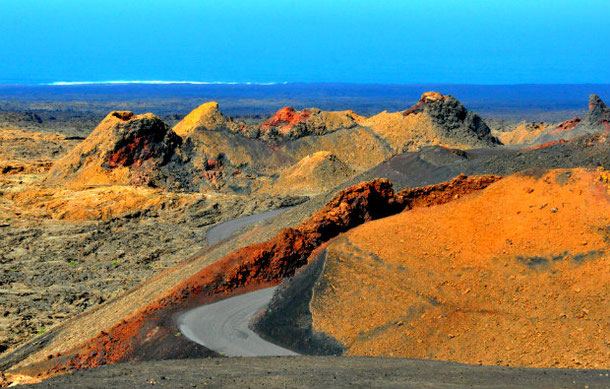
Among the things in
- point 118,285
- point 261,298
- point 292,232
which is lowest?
point 118,285

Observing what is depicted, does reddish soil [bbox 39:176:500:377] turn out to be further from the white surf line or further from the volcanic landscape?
the white surf line

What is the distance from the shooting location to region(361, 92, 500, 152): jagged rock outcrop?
56531mm

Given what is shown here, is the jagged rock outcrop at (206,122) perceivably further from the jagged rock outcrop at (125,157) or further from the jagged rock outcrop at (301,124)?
the jagged rock outcrop at (125,157)

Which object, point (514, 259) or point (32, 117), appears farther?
point (32, 117)

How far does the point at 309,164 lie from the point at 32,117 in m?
74.9

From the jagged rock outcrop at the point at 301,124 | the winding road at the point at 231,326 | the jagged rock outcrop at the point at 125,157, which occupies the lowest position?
the winding road at the point at 231,326

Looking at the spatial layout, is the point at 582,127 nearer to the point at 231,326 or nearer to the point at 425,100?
the point at 425,100

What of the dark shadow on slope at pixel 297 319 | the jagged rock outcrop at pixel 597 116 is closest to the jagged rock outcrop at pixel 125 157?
the dark shadow on slope at pixel 297 319

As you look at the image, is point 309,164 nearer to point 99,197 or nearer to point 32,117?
point 99,197

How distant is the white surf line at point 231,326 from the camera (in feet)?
63.0

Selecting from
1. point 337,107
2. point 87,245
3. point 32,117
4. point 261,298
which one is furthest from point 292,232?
point 337,107

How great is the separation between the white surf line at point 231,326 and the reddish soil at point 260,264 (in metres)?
0.52

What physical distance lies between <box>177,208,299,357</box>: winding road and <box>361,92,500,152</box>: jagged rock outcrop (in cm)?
3524

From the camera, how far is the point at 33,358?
2245 centimetres
